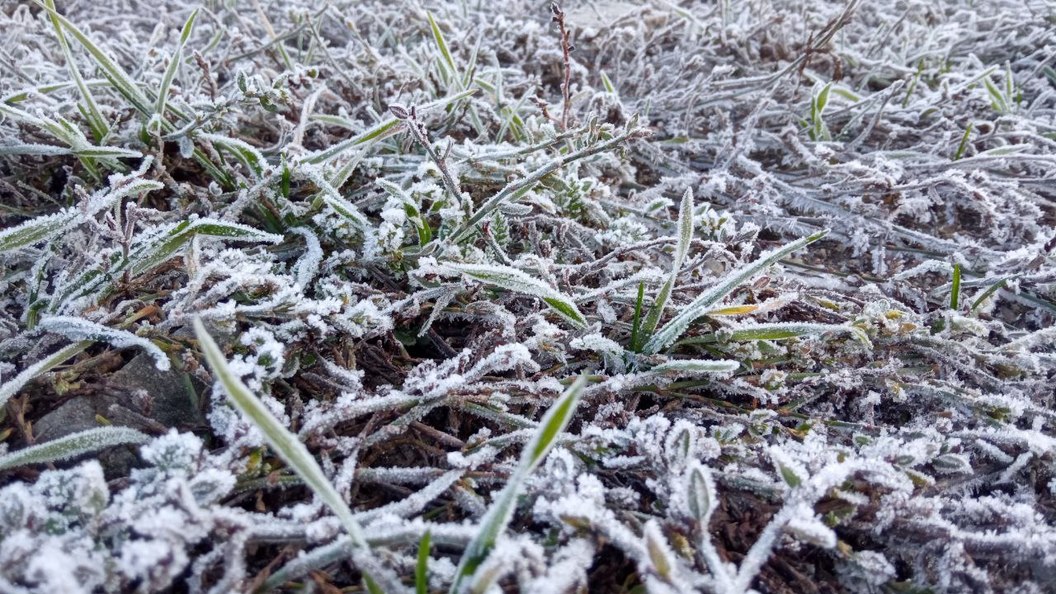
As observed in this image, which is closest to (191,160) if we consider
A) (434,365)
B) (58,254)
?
(58,254)

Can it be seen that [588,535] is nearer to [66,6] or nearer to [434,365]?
[434,365]

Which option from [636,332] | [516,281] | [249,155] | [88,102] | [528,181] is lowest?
[636,332]

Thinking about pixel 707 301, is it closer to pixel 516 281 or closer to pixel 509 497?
pixel 516 281

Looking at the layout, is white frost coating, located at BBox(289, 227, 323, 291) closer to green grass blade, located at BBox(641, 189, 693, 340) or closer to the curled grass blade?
green grass blade, located at BBox(641, 189, 693, 340)

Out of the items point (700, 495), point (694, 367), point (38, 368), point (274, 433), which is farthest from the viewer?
point (694, 367)

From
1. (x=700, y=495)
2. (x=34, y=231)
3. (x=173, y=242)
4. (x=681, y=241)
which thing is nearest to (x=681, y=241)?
(x=681, y=241)

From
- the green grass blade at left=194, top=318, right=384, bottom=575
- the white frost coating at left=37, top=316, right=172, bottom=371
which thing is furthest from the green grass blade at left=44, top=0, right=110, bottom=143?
the green grass blade at left=194, top=318, right=384, bottom=575

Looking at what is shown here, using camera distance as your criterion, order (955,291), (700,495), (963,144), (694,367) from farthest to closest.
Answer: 1. (963,144)
2. (955,291)
3. (694,367)
4. (700,495)
